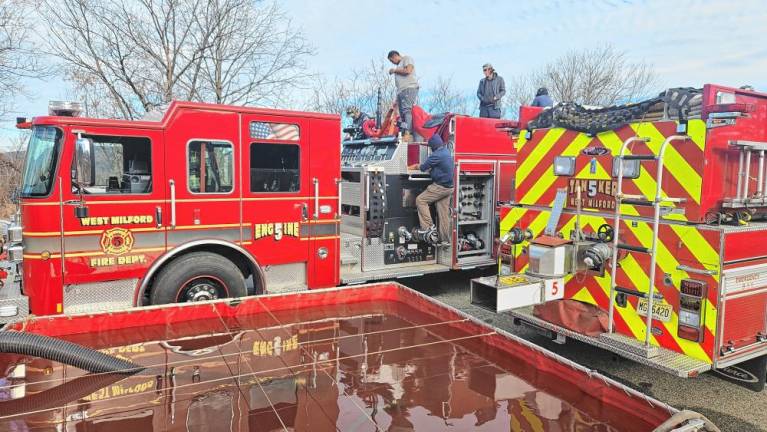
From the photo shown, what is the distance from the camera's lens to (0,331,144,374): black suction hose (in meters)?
2.49

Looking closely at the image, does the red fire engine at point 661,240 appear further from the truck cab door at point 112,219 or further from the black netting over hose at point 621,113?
the truck cab door at point 112,219

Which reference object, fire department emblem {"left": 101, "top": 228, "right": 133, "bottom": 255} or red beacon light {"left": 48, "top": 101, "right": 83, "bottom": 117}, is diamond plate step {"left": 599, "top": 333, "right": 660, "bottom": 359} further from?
red beacon light {"left": 48, "top": 101, "right": 83, "bottom": 117}

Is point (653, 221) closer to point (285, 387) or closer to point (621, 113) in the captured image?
point (621, 113)

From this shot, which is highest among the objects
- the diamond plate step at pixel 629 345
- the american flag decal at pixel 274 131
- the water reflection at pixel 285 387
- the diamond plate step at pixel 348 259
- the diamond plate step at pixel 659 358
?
the american flag decal at pixel 274 131

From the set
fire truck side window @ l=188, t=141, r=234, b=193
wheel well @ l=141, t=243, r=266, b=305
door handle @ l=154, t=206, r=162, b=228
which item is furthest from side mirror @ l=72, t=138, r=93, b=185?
wheel well @ l=141, t=243, r=266, b=305

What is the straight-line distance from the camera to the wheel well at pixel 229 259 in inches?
217

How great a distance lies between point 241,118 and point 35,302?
261cm

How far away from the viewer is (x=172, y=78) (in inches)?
588

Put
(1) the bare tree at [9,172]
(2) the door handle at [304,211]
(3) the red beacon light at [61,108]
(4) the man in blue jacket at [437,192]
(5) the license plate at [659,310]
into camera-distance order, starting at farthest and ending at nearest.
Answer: (1) the bare tree at [9,172] → (4) the man in blue jacket at [437,192] → (2) the door handle at [304,211] → (3) the red beacon light at [61,108] → (5) the license plate at [659,310]

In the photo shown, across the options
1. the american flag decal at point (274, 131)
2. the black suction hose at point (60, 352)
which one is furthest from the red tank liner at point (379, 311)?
the american flag decal at point (274, 131)

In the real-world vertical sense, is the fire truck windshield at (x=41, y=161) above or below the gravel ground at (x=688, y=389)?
above

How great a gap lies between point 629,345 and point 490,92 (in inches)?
253

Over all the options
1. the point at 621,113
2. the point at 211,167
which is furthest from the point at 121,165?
the point at 621,113

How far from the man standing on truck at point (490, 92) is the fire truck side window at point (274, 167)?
14.2 feet
